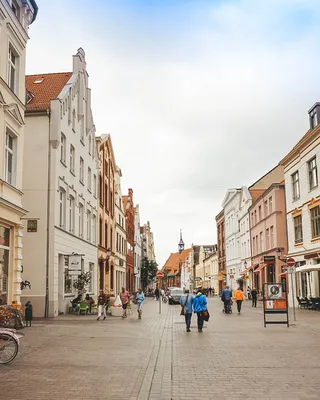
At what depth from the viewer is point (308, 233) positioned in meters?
33.9

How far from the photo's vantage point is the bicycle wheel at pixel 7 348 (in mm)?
10547

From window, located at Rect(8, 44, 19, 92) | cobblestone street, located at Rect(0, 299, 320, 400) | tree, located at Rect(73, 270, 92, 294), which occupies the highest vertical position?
window, located at Rect(8, 44, 19, 92)

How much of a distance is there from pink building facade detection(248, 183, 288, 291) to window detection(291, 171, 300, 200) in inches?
187

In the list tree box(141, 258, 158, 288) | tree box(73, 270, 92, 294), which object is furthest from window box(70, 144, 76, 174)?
tree box(141, 258, 158, 288)

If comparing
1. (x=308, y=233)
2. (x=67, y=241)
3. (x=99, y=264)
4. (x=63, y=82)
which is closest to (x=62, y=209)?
(x=67, y=241)

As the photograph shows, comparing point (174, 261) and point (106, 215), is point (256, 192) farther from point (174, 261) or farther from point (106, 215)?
point (174, 261)

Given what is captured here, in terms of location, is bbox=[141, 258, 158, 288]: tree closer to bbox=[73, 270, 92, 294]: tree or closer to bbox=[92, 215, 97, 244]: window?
bbox=[92, 215, 97, 244]: window

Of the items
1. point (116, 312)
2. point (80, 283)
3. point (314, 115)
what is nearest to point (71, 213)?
point (80, 283)

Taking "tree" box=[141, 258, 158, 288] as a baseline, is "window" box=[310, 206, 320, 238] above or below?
above

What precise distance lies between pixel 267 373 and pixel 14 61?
608 inches

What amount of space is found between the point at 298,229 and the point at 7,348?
29046mm

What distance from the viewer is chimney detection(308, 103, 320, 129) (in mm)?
33344

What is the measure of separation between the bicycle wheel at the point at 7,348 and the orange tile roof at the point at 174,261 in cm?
16018

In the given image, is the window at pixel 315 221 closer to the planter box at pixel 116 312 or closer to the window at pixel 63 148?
the planter box at pixel 116 312
